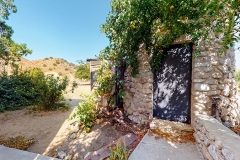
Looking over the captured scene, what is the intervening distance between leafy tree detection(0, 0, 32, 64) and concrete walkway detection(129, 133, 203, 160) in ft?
27.8

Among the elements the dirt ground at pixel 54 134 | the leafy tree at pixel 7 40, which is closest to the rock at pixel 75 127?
the dirt ground at pixel 54 134

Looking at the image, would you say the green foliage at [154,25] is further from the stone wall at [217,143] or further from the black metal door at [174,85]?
the stone wall at [217,143]

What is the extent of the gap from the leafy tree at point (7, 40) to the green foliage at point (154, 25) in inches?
266

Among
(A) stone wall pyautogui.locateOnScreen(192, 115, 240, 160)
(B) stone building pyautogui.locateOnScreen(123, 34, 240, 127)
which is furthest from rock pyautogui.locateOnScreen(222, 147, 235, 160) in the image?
(B) stone building pyautogui.locateOnScreen(123, 34, 240, 127)

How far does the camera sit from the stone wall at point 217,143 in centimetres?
125

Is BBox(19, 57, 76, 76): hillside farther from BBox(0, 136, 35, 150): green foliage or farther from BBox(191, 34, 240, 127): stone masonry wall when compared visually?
BBox(191, 34, 240, 127): stone masonry wall

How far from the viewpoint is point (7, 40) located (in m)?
6.66

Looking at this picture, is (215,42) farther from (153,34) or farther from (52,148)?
(52,148)

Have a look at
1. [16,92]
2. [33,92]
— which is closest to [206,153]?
[33,92]

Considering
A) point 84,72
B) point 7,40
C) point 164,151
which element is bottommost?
point 164,151

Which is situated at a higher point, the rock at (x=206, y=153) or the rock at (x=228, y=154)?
the rock at (x=228, y=154)

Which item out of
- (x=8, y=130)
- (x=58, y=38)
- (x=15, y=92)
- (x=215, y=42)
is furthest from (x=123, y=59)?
(x=58, y=38)

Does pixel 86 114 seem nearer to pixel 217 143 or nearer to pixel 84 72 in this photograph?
pixel 217 143

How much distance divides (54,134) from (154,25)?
411 cm
